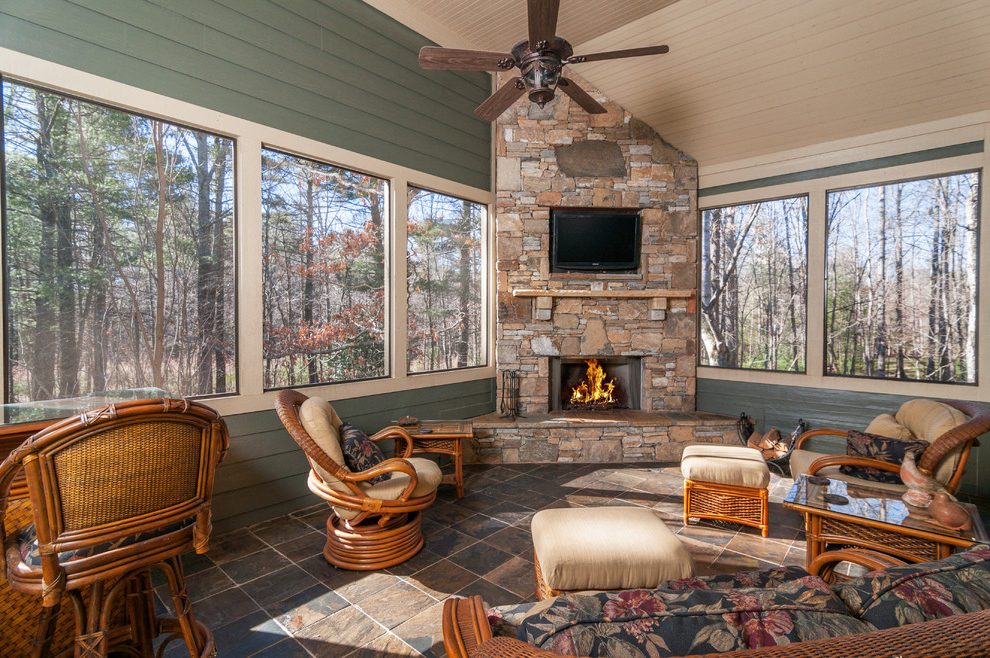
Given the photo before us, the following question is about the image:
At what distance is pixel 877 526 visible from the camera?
7.27 feet

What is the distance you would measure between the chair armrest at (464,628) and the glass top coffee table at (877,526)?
2.22m

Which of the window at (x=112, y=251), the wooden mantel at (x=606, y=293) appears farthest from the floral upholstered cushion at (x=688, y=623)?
the wooden mantel at (x=606, y=293)

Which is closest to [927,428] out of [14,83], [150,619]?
[150,619]

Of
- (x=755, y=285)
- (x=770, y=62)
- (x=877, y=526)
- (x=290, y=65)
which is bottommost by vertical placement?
(x=877, y=526)

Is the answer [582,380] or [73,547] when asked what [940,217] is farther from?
[73,547]

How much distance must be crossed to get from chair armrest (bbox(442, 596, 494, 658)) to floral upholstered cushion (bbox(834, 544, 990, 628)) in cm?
75

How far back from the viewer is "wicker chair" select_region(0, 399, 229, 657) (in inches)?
50.3

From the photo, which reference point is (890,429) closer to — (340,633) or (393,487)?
(393,487)

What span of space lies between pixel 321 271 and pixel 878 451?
4496 mm

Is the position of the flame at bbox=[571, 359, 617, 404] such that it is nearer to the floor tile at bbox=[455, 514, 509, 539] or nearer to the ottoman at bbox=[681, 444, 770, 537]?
the ottoman at bbox=[681, 444, 770, 537]

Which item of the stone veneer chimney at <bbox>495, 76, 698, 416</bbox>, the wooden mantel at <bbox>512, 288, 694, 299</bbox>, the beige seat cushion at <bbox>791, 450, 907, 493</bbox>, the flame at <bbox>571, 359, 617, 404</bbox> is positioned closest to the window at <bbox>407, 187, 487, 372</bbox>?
the stone veneer chimney at <bbox>495, 76, 698, 416</bbox>

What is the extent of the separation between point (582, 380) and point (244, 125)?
14.8 feet

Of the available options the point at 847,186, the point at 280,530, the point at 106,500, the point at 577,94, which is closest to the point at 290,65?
the point at 577,94

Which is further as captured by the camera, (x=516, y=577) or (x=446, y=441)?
(x=446, y=441)
